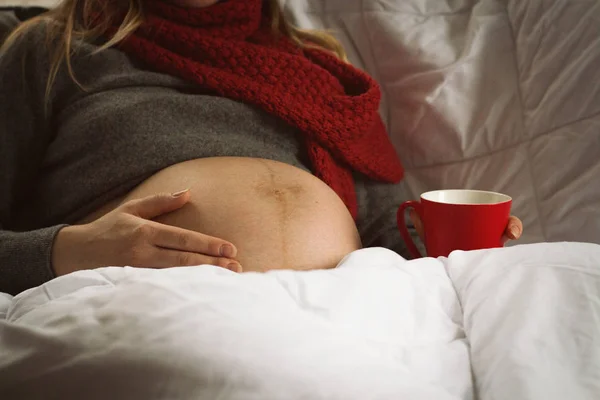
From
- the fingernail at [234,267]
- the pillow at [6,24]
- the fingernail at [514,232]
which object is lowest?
the fingernail at [514,232]

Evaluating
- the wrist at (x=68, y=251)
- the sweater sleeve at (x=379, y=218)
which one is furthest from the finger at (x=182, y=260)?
the sweater sleeve at (x=379, y=218)

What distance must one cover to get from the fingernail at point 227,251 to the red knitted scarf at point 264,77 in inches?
11.7

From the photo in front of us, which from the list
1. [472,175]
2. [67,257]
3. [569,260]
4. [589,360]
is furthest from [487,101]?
[67,257]

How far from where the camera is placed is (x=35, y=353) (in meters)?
0.37

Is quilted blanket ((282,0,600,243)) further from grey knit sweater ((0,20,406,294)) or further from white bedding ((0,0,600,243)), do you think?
grey knit sweater ((0,20,406,294))

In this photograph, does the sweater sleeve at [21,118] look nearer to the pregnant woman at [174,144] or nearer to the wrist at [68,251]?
the pregnant woman at [174,144]

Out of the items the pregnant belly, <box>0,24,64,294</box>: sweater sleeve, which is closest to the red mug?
the pregnant belly

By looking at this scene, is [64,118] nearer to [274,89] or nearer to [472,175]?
[274,89]

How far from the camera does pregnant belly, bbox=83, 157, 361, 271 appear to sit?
66 centimetres

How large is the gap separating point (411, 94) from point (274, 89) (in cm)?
33

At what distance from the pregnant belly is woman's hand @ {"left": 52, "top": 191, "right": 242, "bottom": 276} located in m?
0.05

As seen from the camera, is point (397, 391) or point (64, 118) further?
point (64, 118)

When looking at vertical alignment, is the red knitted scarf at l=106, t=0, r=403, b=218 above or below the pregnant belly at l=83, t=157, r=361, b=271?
above

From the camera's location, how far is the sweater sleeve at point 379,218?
36.2 inches
